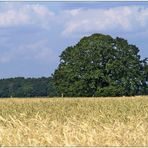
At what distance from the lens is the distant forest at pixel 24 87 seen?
7986cm

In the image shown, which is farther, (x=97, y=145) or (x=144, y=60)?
(x=144, y=60)

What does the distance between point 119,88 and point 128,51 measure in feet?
23.5

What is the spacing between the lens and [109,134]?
27.1 feet

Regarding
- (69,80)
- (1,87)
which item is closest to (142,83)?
(69,80)

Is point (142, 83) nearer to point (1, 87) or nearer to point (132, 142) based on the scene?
point (1, 87)

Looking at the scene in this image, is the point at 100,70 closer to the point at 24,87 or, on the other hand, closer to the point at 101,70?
the point at 101,70

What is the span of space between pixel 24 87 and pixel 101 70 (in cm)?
2588

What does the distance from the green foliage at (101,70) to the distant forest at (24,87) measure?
1479cm

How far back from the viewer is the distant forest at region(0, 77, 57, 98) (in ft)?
262

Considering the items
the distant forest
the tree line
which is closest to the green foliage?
the tree line

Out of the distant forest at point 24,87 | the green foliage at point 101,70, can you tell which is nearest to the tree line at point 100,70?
the green foliage at point 101,70

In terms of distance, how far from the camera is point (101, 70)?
A: 200 ft

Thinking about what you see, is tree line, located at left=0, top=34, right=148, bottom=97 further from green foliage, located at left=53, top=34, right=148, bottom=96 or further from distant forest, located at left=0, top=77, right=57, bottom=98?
distant forest, located at left=0, top=77, right=57, bottom=98

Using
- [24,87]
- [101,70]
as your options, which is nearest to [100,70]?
[101,70]
